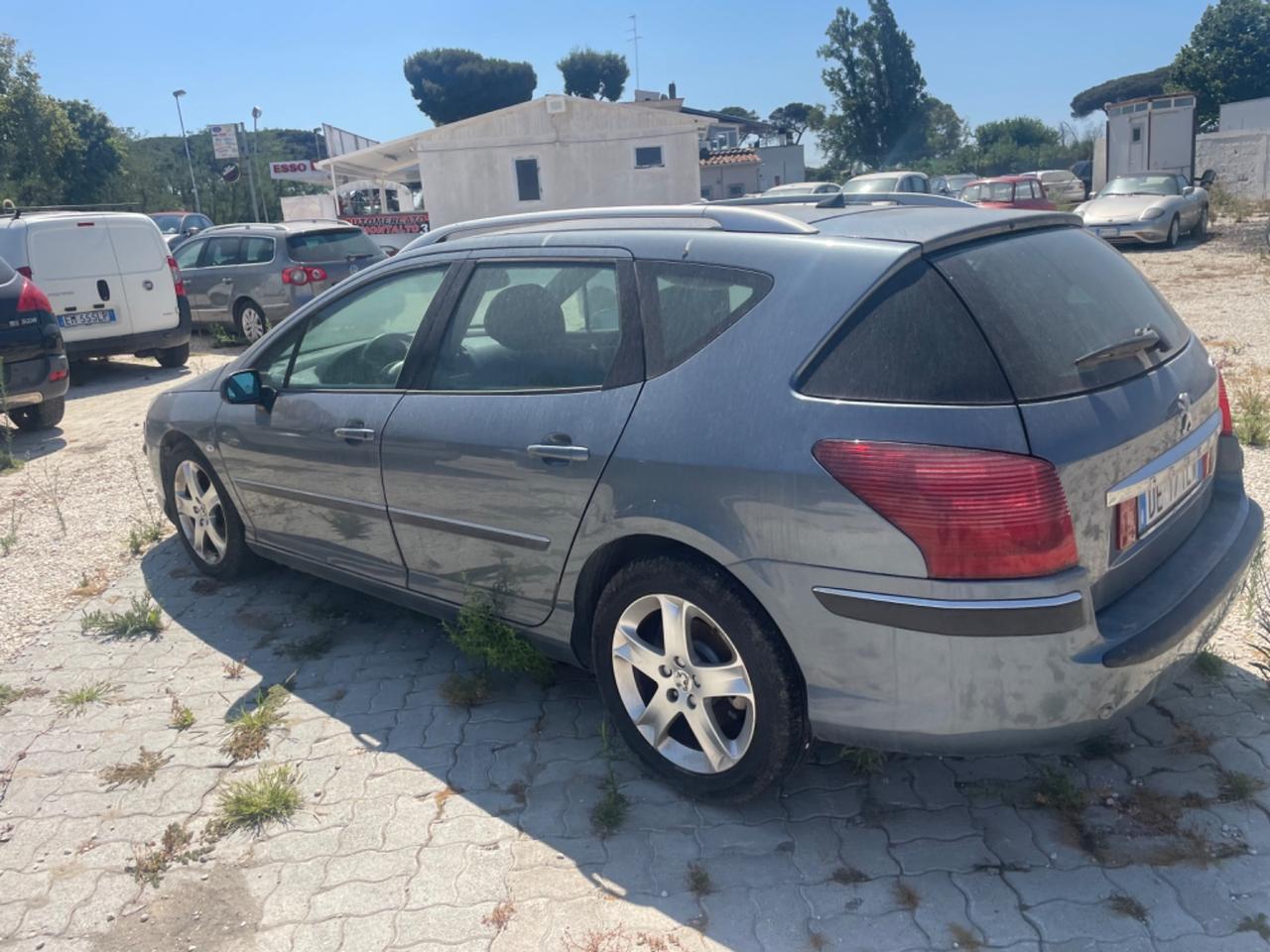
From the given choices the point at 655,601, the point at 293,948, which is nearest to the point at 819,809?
the point at 655,601

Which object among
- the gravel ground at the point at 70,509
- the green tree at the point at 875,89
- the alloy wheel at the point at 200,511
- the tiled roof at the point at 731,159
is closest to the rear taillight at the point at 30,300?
the gravel ground at the point at 70,509

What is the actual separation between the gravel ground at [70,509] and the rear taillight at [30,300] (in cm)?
112

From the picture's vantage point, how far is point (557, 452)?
328 cm

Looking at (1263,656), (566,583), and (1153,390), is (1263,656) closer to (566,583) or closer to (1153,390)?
(1153,390)

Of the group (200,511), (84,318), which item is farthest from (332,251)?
(200,511)

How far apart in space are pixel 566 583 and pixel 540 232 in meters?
1.28

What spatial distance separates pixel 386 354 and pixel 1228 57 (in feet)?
183

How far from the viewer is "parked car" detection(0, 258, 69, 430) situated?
8289 millimetres

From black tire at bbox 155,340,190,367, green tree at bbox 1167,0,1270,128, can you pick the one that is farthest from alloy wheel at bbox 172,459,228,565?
green tree at bbox 1167,0,1270,128

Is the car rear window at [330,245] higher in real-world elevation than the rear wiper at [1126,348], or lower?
higher

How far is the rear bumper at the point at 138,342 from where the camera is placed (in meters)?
11.3

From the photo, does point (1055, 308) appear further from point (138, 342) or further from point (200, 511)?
point (138, 342)

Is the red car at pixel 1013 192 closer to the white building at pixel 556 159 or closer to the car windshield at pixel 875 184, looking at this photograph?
the car windshield at pixel 875 184

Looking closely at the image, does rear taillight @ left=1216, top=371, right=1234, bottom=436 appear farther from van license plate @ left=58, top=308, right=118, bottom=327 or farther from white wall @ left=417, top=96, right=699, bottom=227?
white wall @ left=417, top=96, right=699, bottom=227
